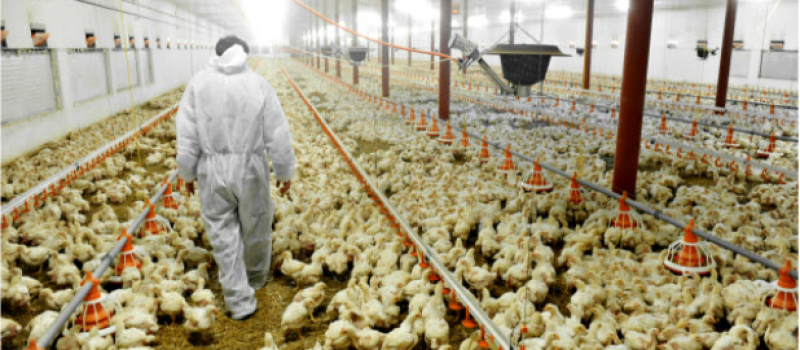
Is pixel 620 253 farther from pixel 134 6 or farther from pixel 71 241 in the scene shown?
pixel 134 6

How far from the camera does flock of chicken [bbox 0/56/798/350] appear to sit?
11.4ft

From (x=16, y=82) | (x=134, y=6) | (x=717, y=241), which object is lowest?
(x=717, y=241)

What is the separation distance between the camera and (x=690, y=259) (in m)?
4.57

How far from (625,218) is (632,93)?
4.75 ft

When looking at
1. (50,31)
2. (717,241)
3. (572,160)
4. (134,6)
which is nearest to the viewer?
(717,241)

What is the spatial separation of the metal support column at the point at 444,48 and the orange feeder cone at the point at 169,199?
661cm

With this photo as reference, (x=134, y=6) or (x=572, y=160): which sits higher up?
(x=134, y=6)

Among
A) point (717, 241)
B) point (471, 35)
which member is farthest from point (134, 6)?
point (471, 35)

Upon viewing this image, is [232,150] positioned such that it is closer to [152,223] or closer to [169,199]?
[152,223]

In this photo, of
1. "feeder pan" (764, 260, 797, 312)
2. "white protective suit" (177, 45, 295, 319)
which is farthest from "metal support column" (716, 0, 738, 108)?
"white protective suit" (177, 45, 295, 319)

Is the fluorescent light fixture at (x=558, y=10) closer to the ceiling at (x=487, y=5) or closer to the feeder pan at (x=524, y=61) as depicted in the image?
the ceiling at (x=487, y=5)

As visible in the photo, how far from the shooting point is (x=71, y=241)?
193 inches

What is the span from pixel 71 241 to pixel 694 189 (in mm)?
6714

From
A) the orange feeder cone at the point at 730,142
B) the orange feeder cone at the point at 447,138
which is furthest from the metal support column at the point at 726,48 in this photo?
the orange feeder cone at the point at 447,138
